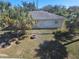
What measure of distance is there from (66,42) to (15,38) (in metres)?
7.00

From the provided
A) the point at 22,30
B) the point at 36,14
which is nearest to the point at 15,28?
the point at 22,30

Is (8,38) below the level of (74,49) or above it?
above

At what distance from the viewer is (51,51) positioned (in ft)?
90.0

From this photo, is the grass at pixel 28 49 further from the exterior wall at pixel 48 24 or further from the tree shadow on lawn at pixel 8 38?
the exterior wall at pixel 48 24

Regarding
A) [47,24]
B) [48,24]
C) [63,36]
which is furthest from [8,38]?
[48,24]

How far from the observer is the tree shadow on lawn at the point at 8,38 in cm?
2999

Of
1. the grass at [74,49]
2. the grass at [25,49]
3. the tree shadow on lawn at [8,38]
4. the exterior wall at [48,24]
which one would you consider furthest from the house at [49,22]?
the grass at [74,49]

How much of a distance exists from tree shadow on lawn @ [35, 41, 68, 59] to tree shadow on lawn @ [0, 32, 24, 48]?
12.6 feet

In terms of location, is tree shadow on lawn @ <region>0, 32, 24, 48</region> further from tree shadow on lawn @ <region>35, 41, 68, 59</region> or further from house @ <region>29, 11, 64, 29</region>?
house @ <region>29, 11, 64, 29</region>

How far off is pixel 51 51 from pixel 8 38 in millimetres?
7355

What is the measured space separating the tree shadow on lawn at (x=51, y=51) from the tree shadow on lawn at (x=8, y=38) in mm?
3846

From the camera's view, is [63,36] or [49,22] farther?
[49,22]

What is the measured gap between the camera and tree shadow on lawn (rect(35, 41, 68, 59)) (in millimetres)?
26547

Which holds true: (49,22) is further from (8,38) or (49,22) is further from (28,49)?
(28,49)
